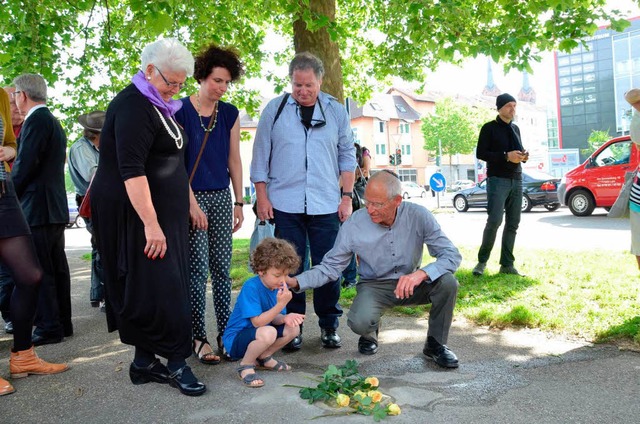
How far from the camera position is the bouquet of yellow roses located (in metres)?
3.09

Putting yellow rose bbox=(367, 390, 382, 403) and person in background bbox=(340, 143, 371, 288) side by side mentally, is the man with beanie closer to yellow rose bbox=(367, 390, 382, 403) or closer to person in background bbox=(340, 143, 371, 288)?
person in background bbox=(340, 143, 371, 288)

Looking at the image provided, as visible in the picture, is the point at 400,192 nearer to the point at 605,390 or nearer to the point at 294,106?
the point at 294,106

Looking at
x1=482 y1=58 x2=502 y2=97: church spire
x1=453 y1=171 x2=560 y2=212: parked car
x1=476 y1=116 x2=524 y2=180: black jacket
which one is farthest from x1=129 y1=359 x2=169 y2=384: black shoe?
x1=482 y1=58 x2=502 y2=97: church spire

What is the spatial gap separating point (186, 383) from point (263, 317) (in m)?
0.61

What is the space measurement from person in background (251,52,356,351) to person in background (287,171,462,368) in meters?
0.35

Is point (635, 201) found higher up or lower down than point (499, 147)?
lower down

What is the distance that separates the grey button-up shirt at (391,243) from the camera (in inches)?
161

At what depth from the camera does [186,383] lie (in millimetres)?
3516

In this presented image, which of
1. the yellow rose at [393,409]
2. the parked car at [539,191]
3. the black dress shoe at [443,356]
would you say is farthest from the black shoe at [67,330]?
the parked car at [539,191]

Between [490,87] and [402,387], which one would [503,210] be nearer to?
[402,387]

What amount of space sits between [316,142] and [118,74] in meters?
10.5

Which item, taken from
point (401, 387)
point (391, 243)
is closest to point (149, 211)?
point (391, 243)

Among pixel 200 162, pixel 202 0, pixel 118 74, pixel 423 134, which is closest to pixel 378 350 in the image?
pixel 200 162

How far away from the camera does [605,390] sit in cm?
342
